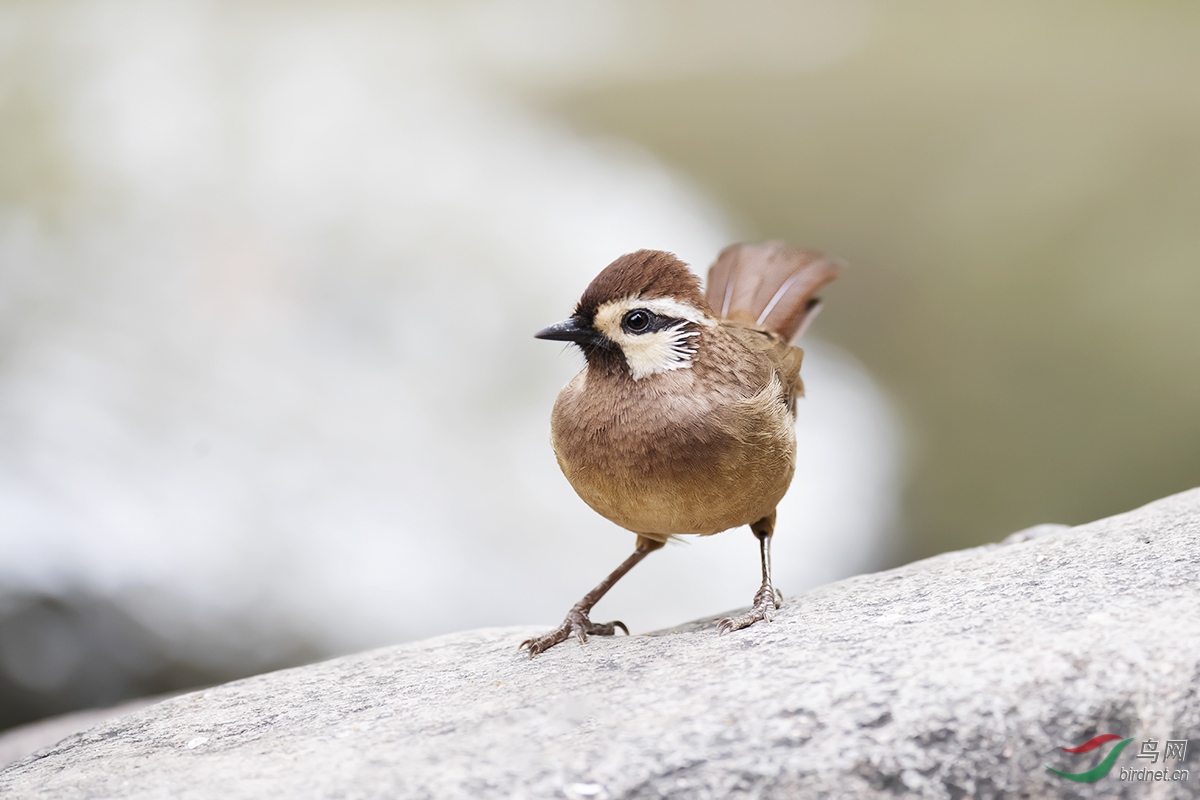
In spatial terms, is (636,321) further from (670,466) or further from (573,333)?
(670,466)

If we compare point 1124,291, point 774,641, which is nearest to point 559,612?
point 774,641

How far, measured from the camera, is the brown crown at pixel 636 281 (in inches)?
135

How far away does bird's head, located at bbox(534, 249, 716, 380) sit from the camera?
3445mm

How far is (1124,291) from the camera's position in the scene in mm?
8023

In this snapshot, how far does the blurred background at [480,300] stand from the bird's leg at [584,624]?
8.38 ft

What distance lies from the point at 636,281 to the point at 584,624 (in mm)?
1375

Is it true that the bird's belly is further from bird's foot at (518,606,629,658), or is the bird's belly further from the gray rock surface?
bird's foot at (518,606,629,658)

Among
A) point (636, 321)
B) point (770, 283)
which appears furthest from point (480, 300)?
point (636, 321)

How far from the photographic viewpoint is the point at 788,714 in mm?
2533

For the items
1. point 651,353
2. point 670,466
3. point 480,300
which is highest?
point 480,300

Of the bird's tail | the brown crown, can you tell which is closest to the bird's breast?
the brown crown

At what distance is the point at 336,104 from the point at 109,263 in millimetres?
3310

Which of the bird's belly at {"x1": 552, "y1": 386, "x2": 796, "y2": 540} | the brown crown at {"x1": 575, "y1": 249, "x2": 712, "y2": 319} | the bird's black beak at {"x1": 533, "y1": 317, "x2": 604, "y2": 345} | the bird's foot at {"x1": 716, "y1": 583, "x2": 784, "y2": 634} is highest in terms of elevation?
the brown crown at {"x1": 575, "y1": 249, "x2": 712, "y2": 319}

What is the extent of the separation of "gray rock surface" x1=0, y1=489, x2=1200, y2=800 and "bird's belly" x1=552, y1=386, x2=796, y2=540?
42cm
